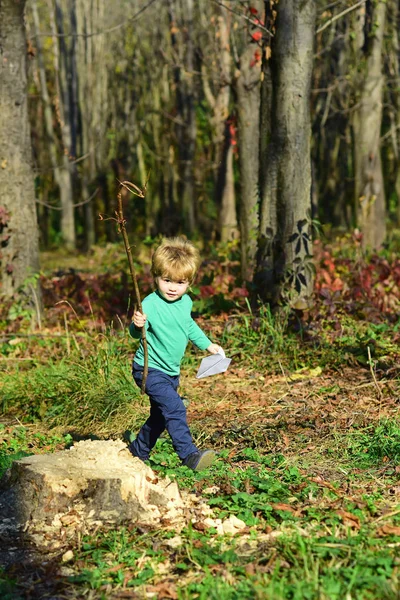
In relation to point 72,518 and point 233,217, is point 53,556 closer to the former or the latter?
point 72,518

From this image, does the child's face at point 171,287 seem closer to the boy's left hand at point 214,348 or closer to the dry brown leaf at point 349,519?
the boy's left hand at point 214,348

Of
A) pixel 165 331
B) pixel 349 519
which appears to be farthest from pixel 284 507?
pixel 165 331

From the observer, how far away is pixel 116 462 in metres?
4.48

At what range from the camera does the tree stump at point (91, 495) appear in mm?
4191

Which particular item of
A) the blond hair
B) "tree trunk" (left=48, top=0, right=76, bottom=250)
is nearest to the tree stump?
the blond hair

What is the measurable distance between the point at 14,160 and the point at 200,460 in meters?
5.35

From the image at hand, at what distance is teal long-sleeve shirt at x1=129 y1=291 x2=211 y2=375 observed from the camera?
483cm

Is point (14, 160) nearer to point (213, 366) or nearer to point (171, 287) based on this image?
point (171, 287)

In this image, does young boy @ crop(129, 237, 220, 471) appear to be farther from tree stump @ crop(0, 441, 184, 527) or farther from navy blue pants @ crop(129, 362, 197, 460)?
tree stump @ crop(0, 441, 184, 527)

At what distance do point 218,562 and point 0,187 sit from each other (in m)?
6.34

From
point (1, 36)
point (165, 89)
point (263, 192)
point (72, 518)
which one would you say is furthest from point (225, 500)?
point (165, 89)

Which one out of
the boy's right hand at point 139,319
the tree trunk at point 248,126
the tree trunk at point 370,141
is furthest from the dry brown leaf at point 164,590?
the tree trunk at point 370,141

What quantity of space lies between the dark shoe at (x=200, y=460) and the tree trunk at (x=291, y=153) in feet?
10.4

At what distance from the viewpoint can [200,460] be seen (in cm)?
474
